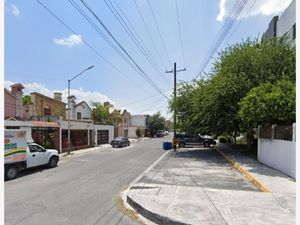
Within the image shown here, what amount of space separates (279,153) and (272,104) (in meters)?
2.41

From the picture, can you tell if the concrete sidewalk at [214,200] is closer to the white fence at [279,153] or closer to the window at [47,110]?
the white fence at [279,153]

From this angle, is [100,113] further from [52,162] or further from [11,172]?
[11,172]

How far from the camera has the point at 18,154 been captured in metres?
12.8

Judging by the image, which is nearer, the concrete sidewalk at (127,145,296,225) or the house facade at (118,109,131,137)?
the concrete sidewalk at (127,145,296,225)

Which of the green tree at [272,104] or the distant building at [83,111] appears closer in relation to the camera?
the green tree at [272,104]

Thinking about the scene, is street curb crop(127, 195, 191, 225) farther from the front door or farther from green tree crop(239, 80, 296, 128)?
green tree crop(239, 80, 296, 128)

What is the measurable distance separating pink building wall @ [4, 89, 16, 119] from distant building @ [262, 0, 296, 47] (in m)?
23.2

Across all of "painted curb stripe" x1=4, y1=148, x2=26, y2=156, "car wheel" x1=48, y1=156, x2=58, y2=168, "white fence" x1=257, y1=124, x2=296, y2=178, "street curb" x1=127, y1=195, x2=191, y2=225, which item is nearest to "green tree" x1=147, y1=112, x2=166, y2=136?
"car wheel" x1=48, y1=156, x2=58, y2=168

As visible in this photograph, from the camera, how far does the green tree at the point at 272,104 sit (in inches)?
499

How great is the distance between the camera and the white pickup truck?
39.9 feet

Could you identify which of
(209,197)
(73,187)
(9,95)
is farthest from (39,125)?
(209,197)

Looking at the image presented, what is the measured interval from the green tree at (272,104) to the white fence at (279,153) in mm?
709

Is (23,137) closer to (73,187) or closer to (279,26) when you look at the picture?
(73,187)

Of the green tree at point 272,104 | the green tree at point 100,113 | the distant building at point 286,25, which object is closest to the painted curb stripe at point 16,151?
the green tree at point 272,104
